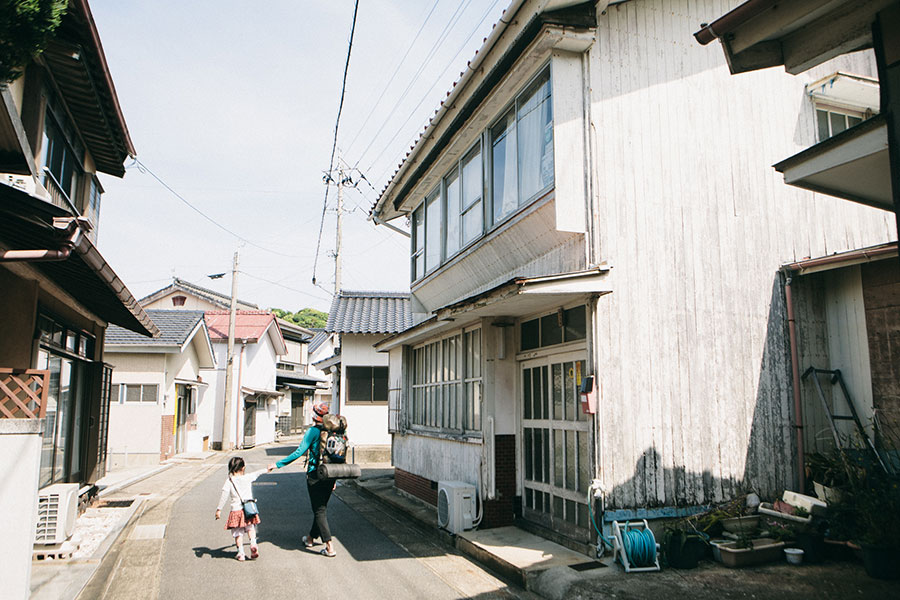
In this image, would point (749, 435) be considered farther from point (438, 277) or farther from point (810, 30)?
point (438, 277)

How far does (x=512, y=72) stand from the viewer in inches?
338

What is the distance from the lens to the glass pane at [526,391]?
30.6ft

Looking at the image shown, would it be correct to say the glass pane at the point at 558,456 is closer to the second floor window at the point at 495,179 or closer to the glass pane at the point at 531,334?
the glass pane at the point at 531,334

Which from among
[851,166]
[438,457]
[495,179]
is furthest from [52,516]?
[851,166]

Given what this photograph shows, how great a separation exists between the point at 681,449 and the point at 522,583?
2349 mm

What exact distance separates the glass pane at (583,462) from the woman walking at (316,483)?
10.7ft

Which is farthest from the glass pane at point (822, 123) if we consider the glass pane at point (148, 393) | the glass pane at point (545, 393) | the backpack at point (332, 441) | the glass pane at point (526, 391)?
the glass pane at point (148, 393)

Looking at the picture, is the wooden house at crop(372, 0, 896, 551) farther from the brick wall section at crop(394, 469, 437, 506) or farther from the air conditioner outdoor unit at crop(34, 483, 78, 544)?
the air conditioner outdoor unit at crop(34, 483, 78, 544)

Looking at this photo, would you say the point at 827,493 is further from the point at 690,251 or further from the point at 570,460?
the point at 690,251

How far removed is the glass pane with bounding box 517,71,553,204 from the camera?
26.5 feet

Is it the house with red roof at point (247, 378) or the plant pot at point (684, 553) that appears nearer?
the plant pot at point (684, 553)

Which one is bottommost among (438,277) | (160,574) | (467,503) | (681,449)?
(160,574)

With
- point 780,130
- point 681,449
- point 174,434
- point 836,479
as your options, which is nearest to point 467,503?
point 681,449

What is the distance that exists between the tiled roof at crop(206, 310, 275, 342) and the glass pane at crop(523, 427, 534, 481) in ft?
83.9
